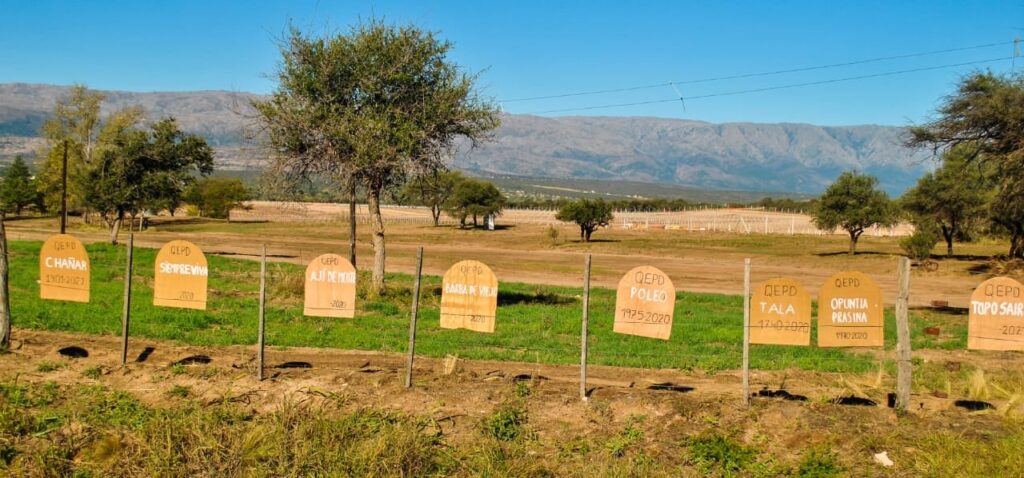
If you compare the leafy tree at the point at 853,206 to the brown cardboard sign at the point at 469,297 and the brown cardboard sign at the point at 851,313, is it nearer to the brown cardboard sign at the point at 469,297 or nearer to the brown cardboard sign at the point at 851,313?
the brown cardboard sign at the point at 851,313

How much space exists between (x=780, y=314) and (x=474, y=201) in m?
84.1

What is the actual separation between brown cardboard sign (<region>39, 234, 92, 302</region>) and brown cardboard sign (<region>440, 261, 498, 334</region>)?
21.8 ft

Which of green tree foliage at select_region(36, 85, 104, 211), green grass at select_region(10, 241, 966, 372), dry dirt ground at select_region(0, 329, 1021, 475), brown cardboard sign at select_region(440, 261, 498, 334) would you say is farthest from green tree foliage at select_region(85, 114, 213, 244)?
brown cardboard sign at select_region(440, 261, 498, 334)

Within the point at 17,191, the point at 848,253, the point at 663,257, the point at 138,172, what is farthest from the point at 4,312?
the point at 17,191

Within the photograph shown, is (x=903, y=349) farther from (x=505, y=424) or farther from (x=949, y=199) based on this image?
(x=949, y=199)

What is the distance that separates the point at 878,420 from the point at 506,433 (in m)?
4.72

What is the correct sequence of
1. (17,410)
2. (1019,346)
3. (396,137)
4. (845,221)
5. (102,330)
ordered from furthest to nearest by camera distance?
(845,221)
(396,137)
(102,330)
(1019,346)
(17,410)

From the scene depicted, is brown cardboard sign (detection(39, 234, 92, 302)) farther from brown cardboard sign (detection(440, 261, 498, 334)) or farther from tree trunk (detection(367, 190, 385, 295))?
tree trunk (detection(367, 190, 385, 295))

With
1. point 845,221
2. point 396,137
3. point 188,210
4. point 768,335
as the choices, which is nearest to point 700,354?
point 768,335

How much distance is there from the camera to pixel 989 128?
2745cm

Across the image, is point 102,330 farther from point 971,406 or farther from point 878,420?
point 971,406

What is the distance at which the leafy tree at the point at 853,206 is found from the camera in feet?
177

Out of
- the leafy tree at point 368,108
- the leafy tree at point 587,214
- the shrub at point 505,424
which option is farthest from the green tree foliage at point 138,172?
the shrub at point 505,424

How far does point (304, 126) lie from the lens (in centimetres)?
2284
